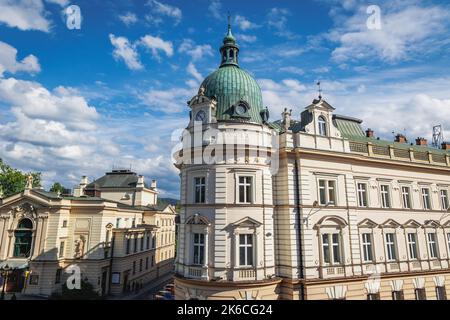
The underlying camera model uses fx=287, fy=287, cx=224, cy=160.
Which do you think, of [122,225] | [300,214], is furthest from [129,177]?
[300,214]

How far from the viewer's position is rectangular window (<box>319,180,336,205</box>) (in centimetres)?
2370

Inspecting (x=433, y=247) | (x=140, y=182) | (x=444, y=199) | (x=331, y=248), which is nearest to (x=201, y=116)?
(x=331, y=248)

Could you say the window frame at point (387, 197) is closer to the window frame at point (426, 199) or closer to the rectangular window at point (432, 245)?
the window frame at point (426, 199)

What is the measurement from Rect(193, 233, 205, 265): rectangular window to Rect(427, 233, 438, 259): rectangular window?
2250cm

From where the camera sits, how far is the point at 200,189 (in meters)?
22.8

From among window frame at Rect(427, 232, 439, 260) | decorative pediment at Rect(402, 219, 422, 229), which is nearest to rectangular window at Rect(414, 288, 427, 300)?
window frame at Rect(427, 232, 439, 260)

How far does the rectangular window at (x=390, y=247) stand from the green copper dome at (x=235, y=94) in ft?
51.4

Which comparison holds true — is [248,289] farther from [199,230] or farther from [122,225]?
[122,225]

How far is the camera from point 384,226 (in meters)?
25.8

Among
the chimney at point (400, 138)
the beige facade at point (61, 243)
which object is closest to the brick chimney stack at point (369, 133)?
the chimney at point (400, 138)

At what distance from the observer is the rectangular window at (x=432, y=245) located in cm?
2806

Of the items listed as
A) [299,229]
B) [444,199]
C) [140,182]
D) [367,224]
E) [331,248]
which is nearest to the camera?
[299,229]

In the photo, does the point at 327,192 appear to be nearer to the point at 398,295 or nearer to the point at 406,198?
the point at 406,198

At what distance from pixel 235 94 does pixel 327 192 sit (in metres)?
11.3
